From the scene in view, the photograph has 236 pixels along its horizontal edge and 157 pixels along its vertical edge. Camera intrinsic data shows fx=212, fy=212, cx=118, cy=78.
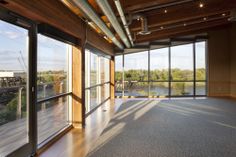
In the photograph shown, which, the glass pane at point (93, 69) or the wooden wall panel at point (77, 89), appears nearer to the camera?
the wooden wall panel at point (77, 89)

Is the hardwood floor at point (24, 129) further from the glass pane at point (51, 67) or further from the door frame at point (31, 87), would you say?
the glass pane at point (51, 67)

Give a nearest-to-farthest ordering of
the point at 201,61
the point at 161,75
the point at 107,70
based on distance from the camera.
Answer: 1. the point at 107,70
2. the point at 161,75
3. the point at 201,61

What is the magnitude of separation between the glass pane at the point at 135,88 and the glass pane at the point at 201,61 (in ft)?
9.45

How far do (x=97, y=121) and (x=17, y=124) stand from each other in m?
2.86

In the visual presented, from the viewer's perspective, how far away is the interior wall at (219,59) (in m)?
11.1

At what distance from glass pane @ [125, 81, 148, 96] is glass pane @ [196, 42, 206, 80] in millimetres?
2879

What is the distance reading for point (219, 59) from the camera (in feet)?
36.4

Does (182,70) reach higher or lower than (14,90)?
higher

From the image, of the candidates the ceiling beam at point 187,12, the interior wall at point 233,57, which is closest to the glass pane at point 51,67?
the ceiling beam at point 187,12

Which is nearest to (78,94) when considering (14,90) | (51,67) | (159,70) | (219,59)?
(51,67)

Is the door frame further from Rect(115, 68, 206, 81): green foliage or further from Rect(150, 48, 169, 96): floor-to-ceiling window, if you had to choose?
Rect(150, 48, 169, 96): floor-to-ceiling window

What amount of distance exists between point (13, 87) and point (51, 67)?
1462 millimetres

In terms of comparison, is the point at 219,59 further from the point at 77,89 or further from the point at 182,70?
the point at 77,89

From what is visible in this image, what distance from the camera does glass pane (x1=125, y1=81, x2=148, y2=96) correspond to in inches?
444
